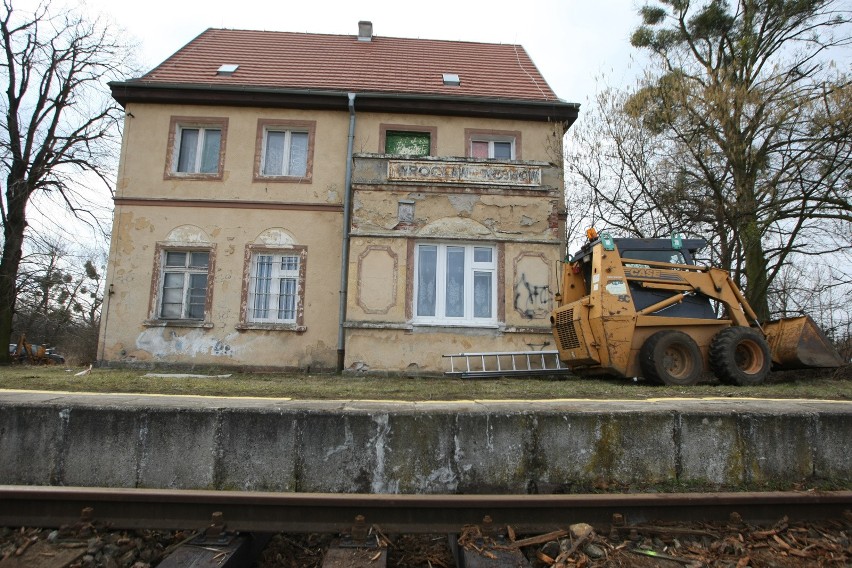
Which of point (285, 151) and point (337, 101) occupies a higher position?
point (337, 101)

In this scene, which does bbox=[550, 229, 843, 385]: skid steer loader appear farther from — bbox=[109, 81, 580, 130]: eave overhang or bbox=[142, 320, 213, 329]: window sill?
bbox=[142, 320, 213, 329]: window sill

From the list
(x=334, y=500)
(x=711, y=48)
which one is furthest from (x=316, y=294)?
(x=711, y=48)

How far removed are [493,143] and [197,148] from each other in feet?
24.9

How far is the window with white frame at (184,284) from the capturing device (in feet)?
41.1

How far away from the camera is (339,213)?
42.3 ft

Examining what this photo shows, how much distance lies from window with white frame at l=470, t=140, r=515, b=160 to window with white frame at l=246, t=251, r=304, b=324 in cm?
522

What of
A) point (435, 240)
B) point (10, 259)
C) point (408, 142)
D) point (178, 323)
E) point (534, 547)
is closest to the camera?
point (534, 547)

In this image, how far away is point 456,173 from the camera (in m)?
11.8

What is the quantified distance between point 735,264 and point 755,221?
5.70 ft

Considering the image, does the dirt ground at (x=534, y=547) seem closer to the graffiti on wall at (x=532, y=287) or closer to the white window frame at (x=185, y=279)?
the graffiti on wall at (x=532, y=287)

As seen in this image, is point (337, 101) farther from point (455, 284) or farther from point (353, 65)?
point (455, 284)

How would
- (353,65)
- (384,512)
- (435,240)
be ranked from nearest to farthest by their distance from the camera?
(384,512), (435,240), (353,65)

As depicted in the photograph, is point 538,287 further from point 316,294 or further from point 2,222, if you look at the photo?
point 2,222

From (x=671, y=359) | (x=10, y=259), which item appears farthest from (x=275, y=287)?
(x=10, y=259)
